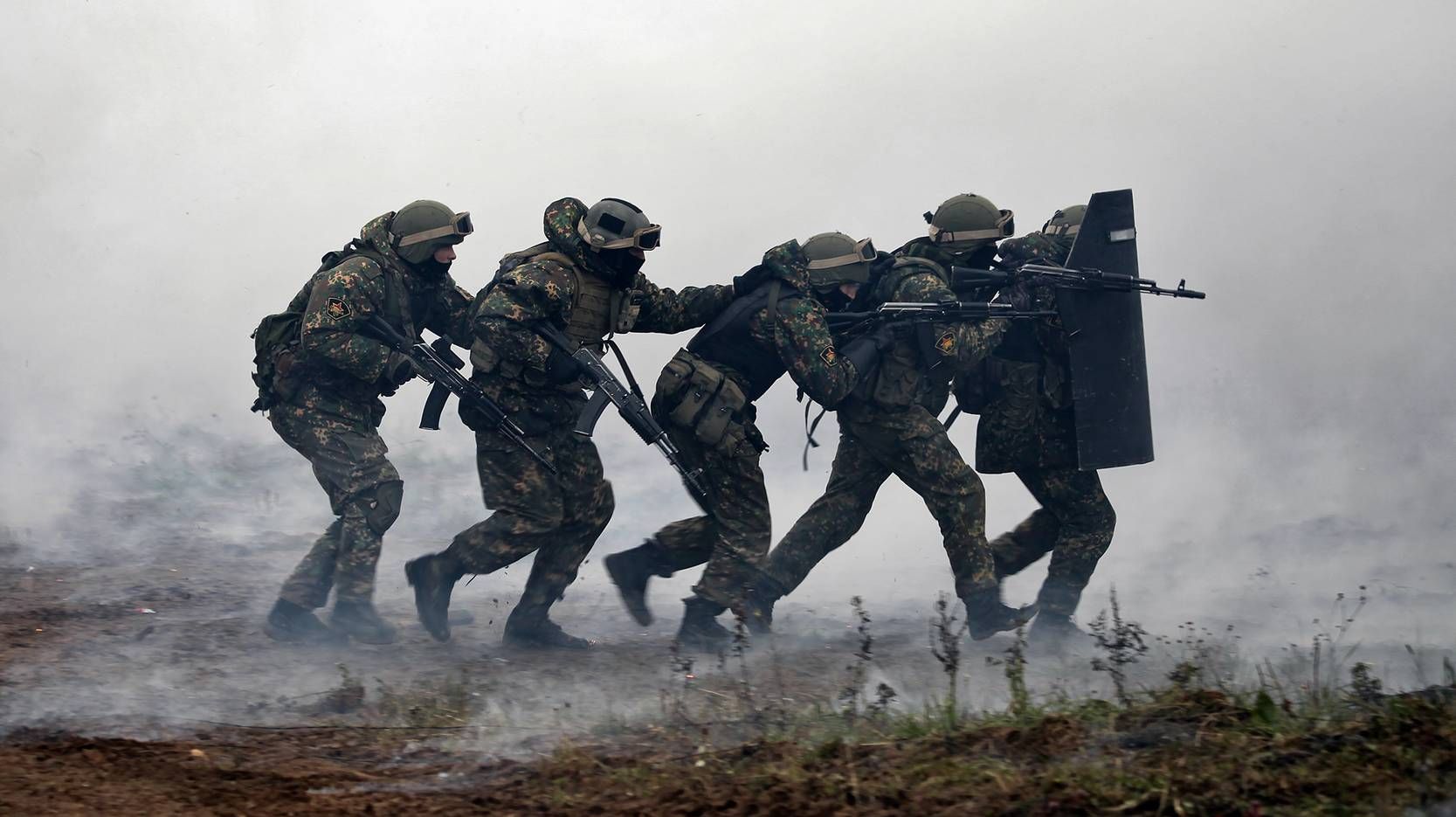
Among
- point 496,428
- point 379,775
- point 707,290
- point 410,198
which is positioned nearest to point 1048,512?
point 707,290

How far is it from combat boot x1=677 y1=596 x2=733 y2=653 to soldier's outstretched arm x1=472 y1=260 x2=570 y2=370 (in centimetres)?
131

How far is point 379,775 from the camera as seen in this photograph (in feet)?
13.7

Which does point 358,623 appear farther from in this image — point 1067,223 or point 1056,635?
point 1067,223

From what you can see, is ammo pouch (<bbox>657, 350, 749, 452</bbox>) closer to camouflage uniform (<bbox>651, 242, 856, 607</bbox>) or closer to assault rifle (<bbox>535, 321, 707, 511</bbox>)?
camouflage uniform (<bbox>651, 242, 856, 607</bbox>)

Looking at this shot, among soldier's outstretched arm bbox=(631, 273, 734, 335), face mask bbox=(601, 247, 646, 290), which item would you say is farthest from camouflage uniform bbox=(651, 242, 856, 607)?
face mask bbox=(601, 247, 646, 290)

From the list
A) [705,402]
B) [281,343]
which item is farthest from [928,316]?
[281,343]

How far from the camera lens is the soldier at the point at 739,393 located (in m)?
6.20

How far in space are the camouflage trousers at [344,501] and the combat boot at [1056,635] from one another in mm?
2996

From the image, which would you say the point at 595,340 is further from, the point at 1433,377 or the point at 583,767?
the point at 1433,377

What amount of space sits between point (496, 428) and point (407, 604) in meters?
1.56

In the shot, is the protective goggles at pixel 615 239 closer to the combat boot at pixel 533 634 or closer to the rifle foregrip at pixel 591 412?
the rifle foregrip at pixel 591 412

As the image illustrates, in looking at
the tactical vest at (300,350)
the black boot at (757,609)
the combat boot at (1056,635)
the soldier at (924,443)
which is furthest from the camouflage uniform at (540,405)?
the combat boot at (1056,635)

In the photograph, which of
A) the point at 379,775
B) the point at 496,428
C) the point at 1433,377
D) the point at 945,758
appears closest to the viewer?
the point at 945,758

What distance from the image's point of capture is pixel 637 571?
6.52 metres
